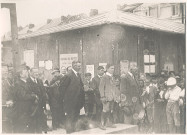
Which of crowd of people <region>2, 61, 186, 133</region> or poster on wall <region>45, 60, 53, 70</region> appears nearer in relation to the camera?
crowd of people <region>2, 61, 186, 133</region>

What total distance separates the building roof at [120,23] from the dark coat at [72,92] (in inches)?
26.8

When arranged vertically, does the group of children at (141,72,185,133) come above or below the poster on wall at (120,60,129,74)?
below

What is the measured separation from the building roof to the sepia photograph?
0.01 metres

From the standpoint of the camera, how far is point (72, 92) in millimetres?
4156

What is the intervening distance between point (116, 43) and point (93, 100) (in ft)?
2.77

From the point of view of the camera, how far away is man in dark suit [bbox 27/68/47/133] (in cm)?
420

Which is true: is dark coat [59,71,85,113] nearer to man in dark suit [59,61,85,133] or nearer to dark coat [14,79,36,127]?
man in dark suit [59,61,85,133]

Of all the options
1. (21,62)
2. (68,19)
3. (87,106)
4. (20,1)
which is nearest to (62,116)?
(87,106)

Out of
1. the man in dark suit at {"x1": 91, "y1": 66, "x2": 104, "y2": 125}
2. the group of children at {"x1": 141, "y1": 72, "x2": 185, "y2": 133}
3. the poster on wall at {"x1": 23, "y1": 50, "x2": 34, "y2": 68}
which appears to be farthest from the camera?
the poster on wall at {"x1": 23, "y1": 50, "x2": 34, "y2": 68}

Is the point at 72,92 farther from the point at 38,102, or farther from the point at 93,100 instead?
the point at 38,102

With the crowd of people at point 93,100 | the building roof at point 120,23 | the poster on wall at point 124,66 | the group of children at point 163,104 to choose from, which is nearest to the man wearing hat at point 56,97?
the crowd of people at point 93,100

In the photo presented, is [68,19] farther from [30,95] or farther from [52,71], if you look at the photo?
[30,95]

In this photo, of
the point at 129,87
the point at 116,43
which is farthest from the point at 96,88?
the point at 116,43

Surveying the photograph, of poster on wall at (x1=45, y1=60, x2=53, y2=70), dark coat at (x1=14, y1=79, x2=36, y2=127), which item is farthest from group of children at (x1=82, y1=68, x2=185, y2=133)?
dark coat at (x1=14, y1=79, x2=36, y2=127)
